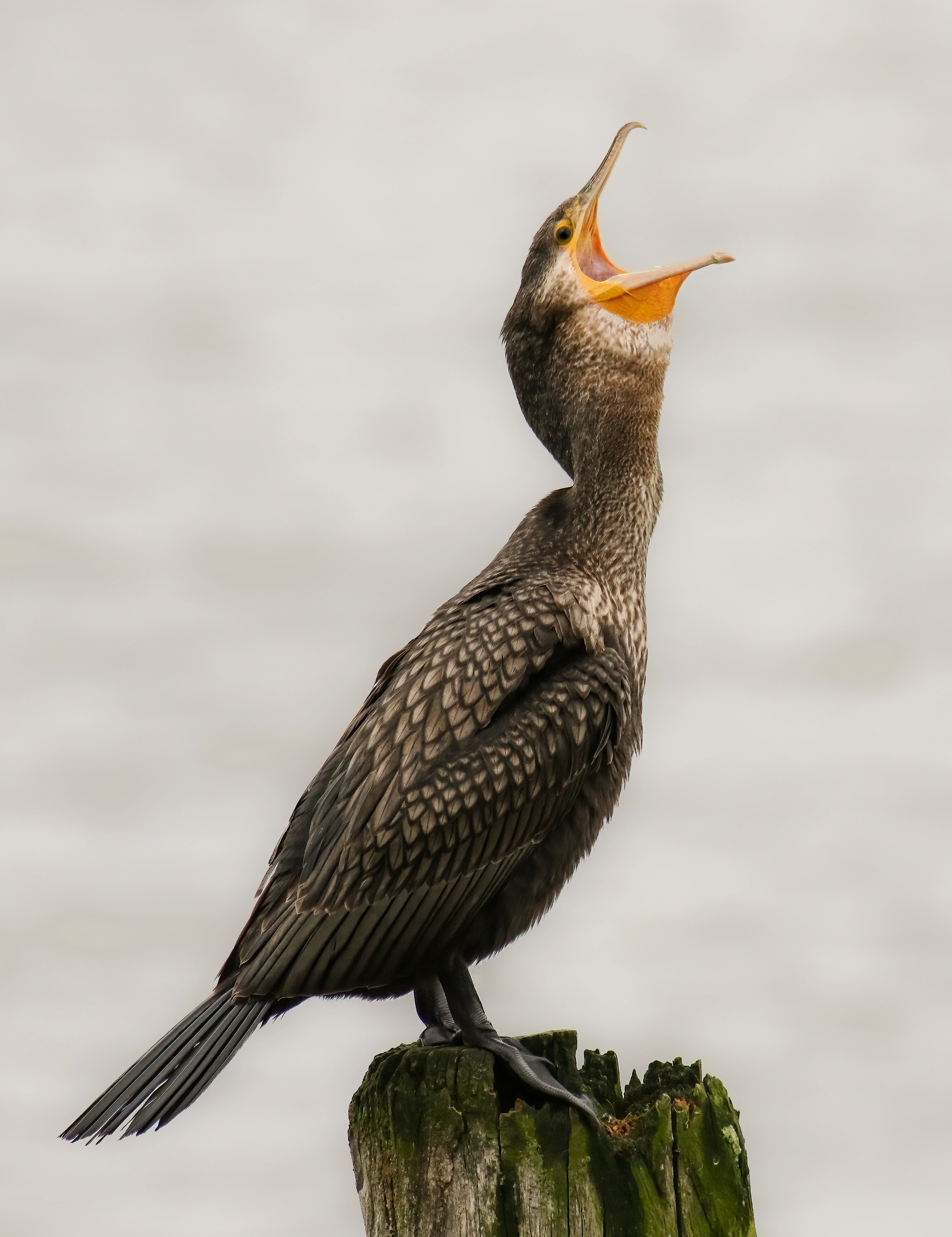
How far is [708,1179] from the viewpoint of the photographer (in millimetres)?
3863

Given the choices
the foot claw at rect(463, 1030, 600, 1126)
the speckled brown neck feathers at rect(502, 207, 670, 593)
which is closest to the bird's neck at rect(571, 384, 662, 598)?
the speckled brown neck feathers at rect(502, 207, 670, 593)

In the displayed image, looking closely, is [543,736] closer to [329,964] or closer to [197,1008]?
[329,964]

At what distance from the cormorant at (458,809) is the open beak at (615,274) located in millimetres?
192

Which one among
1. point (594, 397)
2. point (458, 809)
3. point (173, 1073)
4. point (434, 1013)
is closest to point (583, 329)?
point (594, 397)

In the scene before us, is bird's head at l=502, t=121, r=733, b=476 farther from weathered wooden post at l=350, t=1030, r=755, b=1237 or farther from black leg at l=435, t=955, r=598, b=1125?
weathered wooden post at l=350, t=1030, r=755, b=1237

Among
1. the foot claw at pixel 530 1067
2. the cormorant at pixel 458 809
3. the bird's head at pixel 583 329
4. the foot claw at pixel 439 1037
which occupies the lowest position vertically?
the foot claw at pixel 530 1067

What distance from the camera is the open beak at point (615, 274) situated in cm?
555

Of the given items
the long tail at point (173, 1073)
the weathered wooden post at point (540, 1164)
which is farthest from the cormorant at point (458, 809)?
the weathered wooden post at point (540, 1164)

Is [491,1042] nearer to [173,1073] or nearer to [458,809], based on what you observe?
[458,809]

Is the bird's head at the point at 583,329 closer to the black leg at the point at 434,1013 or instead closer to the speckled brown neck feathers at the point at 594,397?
the speckled brown neck feathers at the point at 594,397

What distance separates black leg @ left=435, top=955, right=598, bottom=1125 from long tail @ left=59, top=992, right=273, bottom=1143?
0.54 m

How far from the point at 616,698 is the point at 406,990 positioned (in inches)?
44.1

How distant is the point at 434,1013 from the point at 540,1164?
1.02 meters

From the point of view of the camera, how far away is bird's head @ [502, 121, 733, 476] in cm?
556
